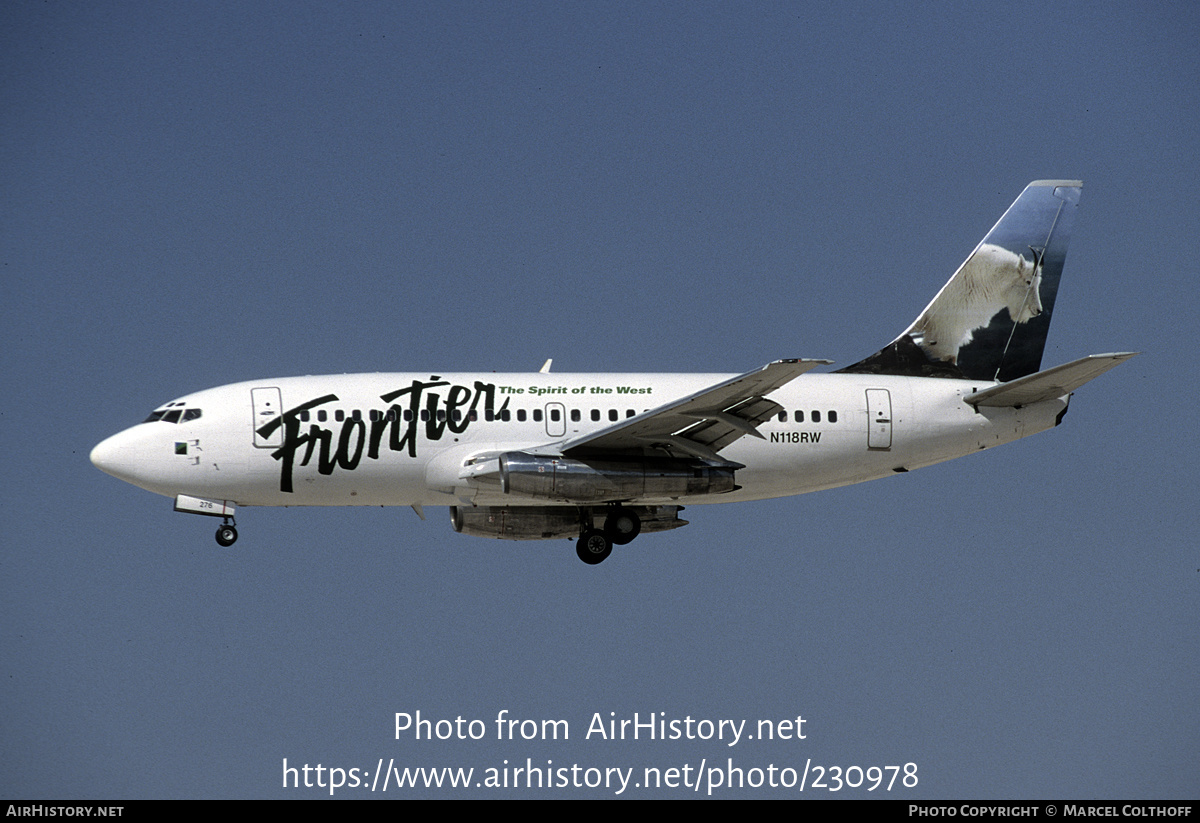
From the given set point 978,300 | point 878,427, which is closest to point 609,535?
point 878,427

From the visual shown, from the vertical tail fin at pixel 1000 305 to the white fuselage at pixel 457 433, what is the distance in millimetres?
1659

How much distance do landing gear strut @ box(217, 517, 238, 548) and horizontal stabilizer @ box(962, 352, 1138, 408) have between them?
66.0 ft

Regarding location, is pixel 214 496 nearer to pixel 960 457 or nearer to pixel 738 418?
pixel 738 418

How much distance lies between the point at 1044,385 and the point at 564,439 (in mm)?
12938

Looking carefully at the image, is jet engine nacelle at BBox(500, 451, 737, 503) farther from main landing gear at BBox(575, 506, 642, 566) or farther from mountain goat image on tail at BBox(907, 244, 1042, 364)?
mountain goat image on tail at BBox(907, 244, 1042, 364)

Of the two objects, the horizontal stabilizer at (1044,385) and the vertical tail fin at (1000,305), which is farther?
the vertical tail fin at (1000,305)

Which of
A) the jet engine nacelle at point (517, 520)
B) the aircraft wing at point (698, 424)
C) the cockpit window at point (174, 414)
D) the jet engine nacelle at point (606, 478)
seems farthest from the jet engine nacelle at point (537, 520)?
the cockpit window at point (174, 414)

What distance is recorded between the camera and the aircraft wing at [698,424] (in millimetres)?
40844

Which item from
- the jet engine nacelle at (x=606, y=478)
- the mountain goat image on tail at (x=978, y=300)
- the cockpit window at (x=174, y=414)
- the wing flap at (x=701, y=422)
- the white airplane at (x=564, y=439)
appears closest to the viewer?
the wing flap at (x=701, y=422)

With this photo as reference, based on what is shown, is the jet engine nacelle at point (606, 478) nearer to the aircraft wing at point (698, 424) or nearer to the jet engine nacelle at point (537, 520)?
the aircraft wing at point (698, 424)

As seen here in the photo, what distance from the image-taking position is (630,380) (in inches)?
1807
